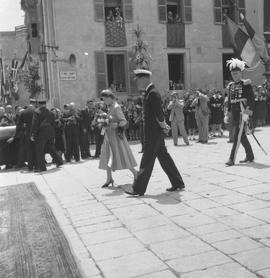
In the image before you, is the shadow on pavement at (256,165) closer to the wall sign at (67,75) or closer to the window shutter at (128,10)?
the wall sign at (67,75)

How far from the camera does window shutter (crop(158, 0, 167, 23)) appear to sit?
908 inches

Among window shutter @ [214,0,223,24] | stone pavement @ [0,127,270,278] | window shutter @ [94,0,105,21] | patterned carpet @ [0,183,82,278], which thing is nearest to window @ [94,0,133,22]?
window shutter @ [94,0,105,21]

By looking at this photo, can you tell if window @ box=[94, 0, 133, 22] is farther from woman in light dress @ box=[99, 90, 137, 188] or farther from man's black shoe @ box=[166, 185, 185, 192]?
man's black shoe @ box=[166, 185, 185, 192]

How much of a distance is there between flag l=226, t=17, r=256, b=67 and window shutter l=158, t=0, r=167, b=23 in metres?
3.18

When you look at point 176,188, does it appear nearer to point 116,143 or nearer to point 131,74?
point 116,143

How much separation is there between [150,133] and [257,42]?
16.6 meters

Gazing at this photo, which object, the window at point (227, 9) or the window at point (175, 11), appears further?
the window at point (227, 9)

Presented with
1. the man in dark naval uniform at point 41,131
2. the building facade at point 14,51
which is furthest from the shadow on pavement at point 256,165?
the building facade at point 14,51

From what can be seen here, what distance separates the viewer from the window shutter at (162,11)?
75.7ft

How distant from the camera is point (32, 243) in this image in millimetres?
5473

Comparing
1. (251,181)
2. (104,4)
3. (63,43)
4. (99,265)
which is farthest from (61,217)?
(104,4)

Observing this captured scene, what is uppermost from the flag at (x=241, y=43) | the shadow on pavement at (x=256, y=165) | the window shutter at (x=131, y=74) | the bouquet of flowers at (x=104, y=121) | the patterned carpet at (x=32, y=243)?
the flag at (x=241, y=43)

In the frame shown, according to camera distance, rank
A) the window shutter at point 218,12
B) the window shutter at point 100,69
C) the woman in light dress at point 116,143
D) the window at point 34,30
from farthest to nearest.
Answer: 1. the window shutter at point 218,12
2. the window at point 34,30
3. the window shutter at point 100,69
4. the woman in light dress at point 116,143

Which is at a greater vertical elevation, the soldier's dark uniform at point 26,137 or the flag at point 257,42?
the flag at point 257,42
